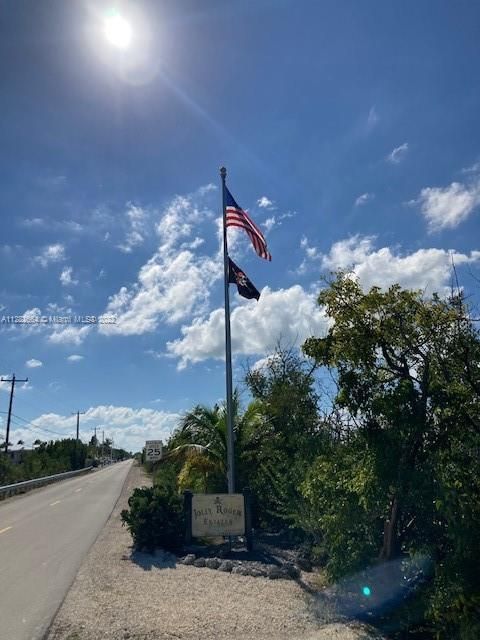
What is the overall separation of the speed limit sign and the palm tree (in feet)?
13.4

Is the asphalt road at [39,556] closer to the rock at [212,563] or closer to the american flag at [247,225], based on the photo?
the rock at [212,563]

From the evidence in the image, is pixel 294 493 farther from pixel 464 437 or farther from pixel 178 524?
pixel 464 437

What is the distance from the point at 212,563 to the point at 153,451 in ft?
35.5

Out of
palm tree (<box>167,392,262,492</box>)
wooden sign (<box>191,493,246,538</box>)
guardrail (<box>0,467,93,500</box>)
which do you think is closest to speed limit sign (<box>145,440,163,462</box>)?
palm tree (<box>167,392,262,492</box>)

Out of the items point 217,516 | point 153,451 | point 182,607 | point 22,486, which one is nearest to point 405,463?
point 182,607

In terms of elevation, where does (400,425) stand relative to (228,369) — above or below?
below

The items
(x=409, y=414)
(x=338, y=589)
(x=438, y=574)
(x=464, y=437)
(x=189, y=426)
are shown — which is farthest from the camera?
(x=189, y=426)

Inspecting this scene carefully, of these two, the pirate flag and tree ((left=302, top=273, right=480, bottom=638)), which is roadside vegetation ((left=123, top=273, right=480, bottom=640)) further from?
the pirate flag

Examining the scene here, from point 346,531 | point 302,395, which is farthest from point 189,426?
point 346,531

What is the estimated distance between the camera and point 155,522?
11.7 meters

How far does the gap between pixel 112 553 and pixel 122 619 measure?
15.9 ft

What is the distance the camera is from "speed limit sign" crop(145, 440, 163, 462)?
20281 mm

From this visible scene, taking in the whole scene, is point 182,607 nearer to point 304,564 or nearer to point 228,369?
point 304,564

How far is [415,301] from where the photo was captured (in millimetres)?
7289
